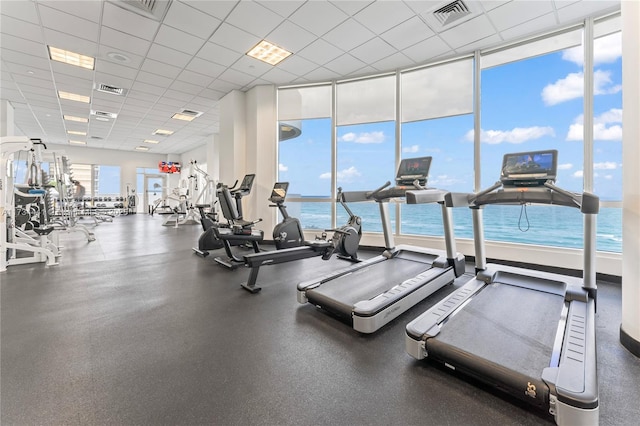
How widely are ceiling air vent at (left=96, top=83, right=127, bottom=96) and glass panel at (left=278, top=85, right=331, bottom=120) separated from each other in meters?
3.68

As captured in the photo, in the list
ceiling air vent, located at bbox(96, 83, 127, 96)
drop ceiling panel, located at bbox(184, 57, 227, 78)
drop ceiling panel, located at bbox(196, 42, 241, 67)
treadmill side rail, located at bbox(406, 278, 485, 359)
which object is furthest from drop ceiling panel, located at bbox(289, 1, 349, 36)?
ceiling air vent, located at bbox(96, 83, 127, 96)

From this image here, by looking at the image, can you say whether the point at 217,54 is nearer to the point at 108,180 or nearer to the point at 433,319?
the point at 433,319

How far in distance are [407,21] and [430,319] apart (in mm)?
3867

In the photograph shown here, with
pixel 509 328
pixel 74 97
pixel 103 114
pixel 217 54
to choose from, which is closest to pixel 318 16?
pixel 217 54

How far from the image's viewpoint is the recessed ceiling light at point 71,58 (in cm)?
457

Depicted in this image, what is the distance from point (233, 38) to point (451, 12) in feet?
10.2

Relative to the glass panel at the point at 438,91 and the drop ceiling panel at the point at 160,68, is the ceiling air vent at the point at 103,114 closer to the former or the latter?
the drop ceiling panel at the point at 160,68

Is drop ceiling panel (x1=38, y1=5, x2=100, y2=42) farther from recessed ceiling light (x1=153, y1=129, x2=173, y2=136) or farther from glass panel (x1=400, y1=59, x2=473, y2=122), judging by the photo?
recessed ceiling light (x1=153, y1=129, x2=173, y2=136)

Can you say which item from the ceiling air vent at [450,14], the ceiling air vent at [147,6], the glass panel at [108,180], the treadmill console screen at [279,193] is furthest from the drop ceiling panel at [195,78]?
the glass panel at [108,180]

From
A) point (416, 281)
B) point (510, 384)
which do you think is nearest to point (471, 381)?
point (510, 384)

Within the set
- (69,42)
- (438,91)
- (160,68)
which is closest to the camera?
(69,42)

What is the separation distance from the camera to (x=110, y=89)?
20.5 ft

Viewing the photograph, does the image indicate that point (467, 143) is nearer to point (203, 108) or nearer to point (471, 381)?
point (471, 381)

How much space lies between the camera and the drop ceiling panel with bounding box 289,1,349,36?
3463 mm
